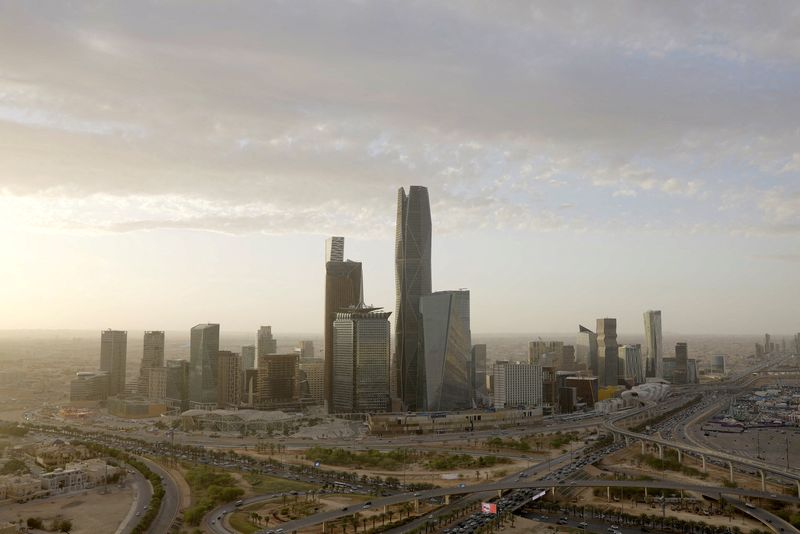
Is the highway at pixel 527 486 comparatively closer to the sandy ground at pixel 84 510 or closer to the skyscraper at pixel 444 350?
the sandy ground at pixel 84 510

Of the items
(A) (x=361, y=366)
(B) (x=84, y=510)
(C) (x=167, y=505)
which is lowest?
(B) (x=84, y=510)

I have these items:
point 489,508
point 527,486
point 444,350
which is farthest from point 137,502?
point 444,350

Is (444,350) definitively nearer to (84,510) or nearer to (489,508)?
(489,508)

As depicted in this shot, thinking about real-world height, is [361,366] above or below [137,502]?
above

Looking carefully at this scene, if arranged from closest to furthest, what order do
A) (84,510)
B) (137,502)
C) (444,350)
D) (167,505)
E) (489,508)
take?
(489,508)
(84,510)
(167,505)
(137,502)
(444,350)

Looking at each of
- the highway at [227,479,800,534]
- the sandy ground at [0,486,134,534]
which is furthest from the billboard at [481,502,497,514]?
the sandy ground at [0,486,134,534]

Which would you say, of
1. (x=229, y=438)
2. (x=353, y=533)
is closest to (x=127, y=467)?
(x=229, y=438)

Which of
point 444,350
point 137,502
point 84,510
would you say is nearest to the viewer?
point 84,510
